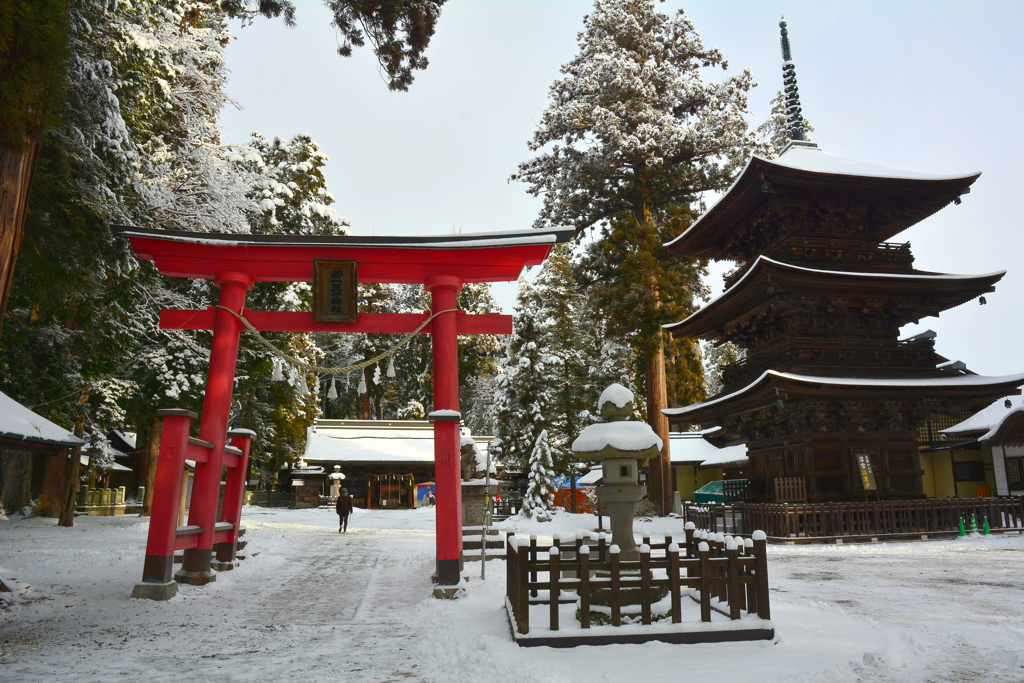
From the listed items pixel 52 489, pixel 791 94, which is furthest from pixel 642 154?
pixel 52 489

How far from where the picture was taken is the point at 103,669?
214 inches

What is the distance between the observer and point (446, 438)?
9367mm

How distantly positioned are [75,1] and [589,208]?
66.5 feet

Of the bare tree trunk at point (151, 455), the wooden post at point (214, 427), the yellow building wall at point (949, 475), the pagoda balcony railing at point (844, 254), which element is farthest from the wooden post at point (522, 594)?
the yellow building wall at point (949, 475)

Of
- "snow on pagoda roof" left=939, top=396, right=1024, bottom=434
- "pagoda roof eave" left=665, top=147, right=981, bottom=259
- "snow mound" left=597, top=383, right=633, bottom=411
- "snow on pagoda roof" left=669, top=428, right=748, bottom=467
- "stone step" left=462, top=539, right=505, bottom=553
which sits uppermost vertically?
"pagoda roof eave" left=665, top=147, right=981, bottom=259

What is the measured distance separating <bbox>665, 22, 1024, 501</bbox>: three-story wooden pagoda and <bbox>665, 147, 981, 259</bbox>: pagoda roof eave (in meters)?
0.04

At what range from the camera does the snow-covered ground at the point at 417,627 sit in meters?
5.31

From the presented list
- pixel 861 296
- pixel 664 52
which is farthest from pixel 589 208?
pixel 861 296

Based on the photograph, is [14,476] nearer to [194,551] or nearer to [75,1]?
[194,551]

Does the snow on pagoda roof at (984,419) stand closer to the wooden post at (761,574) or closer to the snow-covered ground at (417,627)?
the snow-covered ground at (417,627)

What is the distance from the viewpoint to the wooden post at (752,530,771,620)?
6150 mm

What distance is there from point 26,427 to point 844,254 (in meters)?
20.7

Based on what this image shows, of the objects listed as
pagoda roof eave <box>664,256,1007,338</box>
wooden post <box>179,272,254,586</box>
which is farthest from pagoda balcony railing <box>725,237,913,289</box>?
wooden post <box>179,272,254,586</box>

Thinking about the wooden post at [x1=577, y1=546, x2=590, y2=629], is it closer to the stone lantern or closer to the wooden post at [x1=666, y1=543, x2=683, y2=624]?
the wooden post at [x1=666, y1=543, x2=683, y2=624]
